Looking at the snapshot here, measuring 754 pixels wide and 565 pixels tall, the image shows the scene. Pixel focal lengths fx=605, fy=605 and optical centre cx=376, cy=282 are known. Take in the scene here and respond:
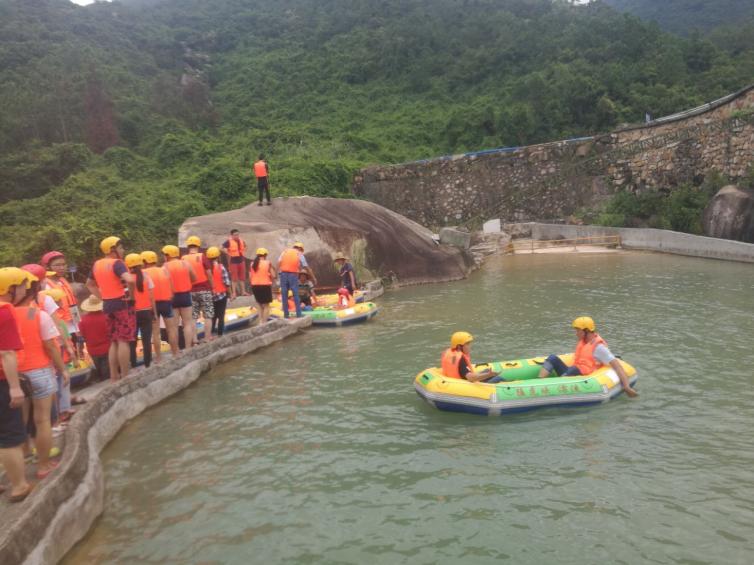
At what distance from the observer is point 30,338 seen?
16.0 feet

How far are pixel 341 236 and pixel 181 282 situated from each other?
9190 mm

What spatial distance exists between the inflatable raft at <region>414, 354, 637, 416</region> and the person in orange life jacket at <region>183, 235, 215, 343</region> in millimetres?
4298

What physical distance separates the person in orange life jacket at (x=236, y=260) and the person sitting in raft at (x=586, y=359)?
7.95m

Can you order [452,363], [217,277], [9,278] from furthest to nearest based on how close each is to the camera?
1. [217,277]
2. [452,363]
3. [9,278]

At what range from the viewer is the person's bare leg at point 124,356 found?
25.9 ft

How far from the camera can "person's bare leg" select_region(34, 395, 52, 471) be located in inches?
198

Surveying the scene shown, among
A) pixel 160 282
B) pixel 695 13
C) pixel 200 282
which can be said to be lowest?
Result: pixel 200 282

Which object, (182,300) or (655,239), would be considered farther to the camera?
(655,239)

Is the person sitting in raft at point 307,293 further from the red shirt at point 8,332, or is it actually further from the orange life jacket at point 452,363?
the red shirt at point 8,332

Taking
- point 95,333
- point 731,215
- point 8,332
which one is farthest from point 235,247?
point 731,215

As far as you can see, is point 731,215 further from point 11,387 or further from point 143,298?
point 11,387

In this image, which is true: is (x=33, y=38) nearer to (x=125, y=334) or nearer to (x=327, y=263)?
(x=327, y=263)

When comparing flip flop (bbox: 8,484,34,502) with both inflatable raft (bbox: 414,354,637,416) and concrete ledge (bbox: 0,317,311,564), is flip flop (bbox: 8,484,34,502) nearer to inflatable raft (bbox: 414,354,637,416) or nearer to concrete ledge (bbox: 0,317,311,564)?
concrete ledge (bbox: 0,317,311,564)

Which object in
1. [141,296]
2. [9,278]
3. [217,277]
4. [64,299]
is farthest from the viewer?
[217,277]
